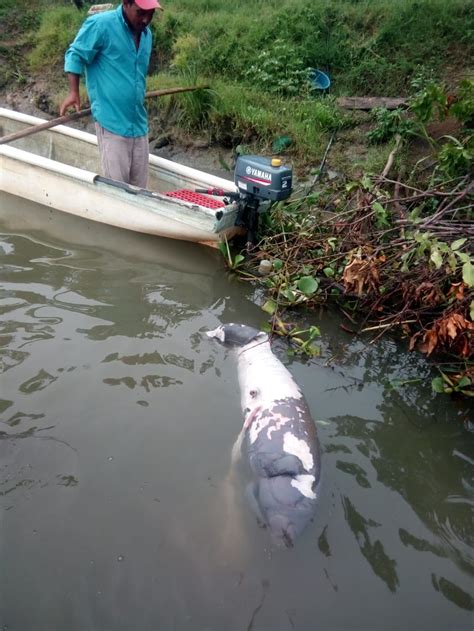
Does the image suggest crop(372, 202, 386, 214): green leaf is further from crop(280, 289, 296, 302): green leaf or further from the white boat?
the white boat

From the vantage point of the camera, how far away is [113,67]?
4.70 metres

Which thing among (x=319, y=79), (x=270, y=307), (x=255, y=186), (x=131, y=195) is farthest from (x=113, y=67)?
(x=319, y=79)

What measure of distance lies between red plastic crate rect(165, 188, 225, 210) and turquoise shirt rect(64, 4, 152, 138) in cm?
68

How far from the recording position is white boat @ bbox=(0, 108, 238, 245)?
16.1 feet

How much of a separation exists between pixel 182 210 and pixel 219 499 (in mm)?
2950

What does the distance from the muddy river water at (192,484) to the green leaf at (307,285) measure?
281 mm

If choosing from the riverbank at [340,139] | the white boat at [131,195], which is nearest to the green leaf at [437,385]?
the riverbank at [340,139]

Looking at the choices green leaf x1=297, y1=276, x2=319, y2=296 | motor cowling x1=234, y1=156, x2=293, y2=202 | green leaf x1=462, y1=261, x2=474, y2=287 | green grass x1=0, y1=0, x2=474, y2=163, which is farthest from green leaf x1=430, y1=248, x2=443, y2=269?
green grass x1=0, y1=0, x2=474, y2=163

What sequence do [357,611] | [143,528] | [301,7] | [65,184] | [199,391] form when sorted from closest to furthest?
[357,611] → [143,528] → [199,391] → [65,184] → [301,7]

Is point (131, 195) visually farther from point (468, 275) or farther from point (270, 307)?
point (468, 275)

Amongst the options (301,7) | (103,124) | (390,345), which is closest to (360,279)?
(390,345)

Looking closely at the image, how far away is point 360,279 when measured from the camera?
3.88m

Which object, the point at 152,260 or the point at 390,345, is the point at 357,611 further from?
the point at 152,260

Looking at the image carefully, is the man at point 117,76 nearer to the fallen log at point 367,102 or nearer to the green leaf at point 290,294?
the green leaf at point 290,294
